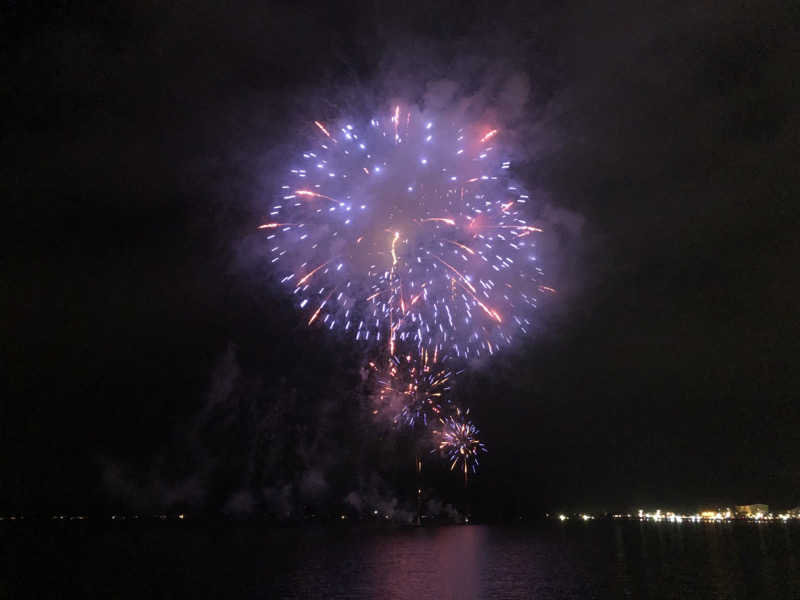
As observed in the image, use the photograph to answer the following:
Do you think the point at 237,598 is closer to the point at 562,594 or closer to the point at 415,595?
the point at 415,595

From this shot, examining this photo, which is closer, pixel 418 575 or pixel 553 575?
pixel 553 575

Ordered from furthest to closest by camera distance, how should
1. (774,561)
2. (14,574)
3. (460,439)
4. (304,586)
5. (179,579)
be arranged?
(460,439) → (774,561) → (14,574) → (179,579) → (304,586)

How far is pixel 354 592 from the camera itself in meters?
36.6

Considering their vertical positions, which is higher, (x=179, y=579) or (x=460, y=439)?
(x=460, y=439)

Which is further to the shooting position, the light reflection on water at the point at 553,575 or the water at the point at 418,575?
the water at the point at 418,575

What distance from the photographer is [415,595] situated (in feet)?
115

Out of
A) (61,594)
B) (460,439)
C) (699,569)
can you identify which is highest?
(460,439)

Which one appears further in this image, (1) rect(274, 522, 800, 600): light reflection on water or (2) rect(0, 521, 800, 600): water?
(2) rect(0, 521, 800, 600): water

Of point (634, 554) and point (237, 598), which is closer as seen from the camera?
point (237, 598)

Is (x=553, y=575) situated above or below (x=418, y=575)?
above

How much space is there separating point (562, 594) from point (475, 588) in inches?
209

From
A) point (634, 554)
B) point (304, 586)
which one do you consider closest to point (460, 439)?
point (634, 554)

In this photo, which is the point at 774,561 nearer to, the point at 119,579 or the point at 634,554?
the point at 634,554

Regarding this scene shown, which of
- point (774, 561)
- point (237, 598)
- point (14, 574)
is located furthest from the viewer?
point (774, 561)
